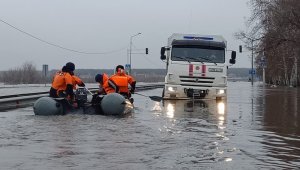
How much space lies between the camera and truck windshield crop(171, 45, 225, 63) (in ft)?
78.6

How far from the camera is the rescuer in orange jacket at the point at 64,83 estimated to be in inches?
628

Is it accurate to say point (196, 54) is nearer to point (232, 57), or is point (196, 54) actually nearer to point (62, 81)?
point (232, 57)

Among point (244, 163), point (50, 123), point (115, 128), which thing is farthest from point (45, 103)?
point (244, 163)

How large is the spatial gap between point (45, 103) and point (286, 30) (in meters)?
33.2

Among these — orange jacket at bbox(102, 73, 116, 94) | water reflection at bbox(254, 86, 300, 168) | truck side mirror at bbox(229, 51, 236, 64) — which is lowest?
water reflection at bbox(254, 86, 300, 168)

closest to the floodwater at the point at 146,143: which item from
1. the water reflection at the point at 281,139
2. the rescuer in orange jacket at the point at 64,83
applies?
the water reflection at the point at 281,139

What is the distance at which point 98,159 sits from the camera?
812 centimetres

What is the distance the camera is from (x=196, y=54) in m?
24.0

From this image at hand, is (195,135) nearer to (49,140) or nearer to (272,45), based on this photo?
(49,140)

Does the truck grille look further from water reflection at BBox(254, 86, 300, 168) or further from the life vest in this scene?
water reflection at BBox(254, 86, 300, 168)

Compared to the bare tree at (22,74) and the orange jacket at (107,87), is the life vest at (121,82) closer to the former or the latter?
the orange jacket at (107,87)

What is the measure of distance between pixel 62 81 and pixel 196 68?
8.98m

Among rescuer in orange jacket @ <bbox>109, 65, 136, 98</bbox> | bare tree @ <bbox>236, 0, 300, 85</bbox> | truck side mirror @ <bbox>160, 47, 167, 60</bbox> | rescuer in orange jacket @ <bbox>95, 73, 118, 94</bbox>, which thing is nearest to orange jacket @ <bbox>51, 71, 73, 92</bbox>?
rescuer in orange jacket @ <bbox>95, 73, 118, 94</bbox>

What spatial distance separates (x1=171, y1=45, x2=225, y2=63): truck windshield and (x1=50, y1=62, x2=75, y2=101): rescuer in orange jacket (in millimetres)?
8672
